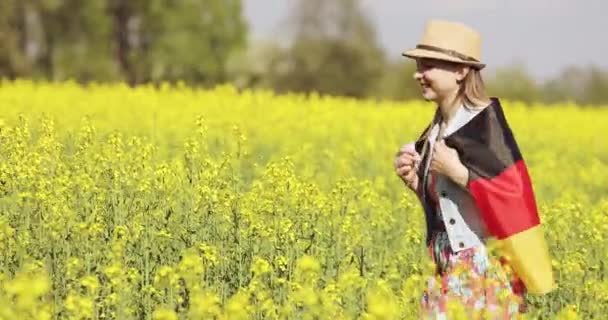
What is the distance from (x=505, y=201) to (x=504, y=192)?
0.04m

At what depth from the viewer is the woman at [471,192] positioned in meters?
5.58

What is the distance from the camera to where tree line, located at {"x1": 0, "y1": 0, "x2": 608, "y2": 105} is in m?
42.6

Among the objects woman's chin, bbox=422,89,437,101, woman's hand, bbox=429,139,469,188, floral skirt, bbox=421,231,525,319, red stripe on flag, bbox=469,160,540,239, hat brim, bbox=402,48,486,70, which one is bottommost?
A: floral skirt, bbox=421,231,525,319

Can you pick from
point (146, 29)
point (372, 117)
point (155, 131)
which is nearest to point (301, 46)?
point (146, 29)

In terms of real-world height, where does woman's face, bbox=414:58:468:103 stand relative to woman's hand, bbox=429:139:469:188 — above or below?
above

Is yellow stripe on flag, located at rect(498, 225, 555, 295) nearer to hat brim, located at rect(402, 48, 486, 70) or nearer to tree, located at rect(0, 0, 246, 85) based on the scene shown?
hat brim, located at rect(402, 48, 486, 70)

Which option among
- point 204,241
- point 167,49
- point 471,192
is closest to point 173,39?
point 167,49

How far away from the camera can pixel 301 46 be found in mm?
58250

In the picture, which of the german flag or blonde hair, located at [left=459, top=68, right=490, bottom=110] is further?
blonde hair, located at [left=459, top=68, right=490, bottom=110]

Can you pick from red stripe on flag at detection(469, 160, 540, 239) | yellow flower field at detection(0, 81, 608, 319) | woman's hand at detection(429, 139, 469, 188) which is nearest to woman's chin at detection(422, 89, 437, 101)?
woman's hand at detection(429, 139, 469, 188)

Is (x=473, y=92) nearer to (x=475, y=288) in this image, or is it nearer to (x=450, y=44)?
(x=450, y=44)

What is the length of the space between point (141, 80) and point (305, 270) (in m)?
41.3

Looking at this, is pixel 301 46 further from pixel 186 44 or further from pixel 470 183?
pixel 470 183

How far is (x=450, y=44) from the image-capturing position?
5766mm
